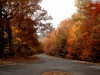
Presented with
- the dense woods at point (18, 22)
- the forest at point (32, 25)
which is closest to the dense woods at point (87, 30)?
the forest at point (32, 25)

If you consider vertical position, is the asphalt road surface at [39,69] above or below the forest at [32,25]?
below

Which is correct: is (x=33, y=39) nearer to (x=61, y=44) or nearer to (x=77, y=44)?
(x=77, y=44)

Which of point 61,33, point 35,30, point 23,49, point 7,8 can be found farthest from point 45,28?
point 61,33

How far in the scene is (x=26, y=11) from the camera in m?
21.4

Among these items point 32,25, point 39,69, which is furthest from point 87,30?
point 39,69

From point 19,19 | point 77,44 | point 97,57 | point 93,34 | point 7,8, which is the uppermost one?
point 7,8

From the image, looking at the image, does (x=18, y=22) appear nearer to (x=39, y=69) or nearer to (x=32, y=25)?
(x=32, y=25)

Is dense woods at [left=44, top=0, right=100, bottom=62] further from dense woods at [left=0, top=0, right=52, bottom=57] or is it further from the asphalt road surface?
the asphalt road surface

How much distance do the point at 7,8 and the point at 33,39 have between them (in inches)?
382

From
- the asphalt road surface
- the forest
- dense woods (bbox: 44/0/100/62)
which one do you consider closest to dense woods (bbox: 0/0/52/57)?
the forest

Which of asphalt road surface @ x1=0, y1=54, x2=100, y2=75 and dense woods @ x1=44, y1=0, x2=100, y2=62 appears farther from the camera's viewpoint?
dense woods @ x1=44, y1=0, x2=100, y2=62

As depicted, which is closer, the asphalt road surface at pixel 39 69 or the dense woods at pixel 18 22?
the asphalt road surface at pixel 39 69

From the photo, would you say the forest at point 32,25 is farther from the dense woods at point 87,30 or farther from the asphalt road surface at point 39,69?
the asphalt road surface at point 39,69

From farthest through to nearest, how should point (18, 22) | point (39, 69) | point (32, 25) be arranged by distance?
point (32, 25)
point (18, 22)
point (39, 69)
